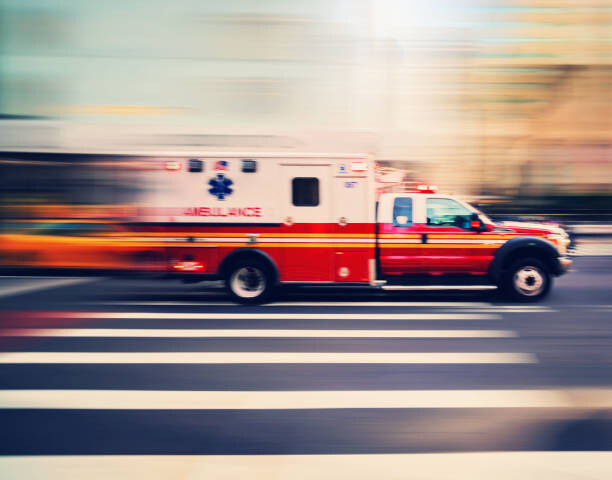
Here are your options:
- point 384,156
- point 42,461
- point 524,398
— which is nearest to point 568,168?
point 384,156

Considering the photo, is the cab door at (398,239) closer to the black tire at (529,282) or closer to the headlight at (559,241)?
the black tire at (529,282)

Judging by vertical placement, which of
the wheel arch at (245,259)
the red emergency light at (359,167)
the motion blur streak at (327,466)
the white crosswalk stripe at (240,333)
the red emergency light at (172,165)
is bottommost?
the white crosswalk stripe at (240,333)

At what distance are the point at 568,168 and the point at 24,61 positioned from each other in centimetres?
2328

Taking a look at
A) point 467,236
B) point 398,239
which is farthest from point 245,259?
point 467,236

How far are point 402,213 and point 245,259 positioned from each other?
2.61 m

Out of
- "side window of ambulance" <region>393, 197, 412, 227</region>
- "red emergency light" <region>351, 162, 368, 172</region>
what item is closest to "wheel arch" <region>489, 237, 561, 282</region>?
"side window of ambulance" <region>393, 197, 412, 227</region>

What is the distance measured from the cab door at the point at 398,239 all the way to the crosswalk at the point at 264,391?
145cm

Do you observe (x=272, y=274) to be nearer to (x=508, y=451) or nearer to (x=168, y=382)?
(x=168, y=382)

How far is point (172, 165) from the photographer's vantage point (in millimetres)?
9141

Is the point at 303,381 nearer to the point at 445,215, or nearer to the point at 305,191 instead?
the point at 305,191

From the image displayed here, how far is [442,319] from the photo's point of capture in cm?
797

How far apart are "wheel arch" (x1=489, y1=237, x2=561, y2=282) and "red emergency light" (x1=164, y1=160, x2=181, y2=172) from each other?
5238 mm

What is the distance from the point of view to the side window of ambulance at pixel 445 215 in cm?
928

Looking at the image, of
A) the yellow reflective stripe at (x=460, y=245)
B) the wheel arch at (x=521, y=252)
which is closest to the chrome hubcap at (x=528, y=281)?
the wheel arch at (x=521, y=252)
